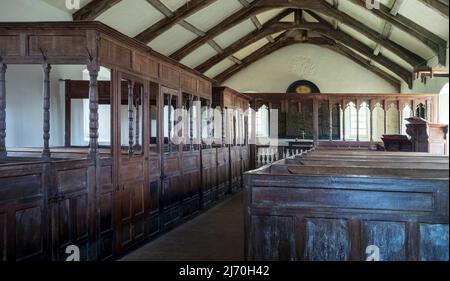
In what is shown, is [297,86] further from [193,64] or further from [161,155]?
[161,155]

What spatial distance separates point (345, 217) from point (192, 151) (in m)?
4.49

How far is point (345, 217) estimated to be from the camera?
2627 millimetres

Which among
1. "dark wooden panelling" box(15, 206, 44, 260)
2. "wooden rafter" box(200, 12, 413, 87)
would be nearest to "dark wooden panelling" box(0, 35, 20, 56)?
"dark wooden panelling" box(15, 206, 44, 260)

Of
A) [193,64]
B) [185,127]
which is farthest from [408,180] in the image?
[193,64]

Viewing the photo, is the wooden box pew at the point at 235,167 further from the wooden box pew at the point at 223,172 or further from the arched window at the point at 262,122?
the arched window at the point at 262,122

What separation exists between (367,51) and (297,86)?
302 centimetres

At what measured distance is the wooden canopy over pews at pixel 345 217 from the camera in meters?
2.50

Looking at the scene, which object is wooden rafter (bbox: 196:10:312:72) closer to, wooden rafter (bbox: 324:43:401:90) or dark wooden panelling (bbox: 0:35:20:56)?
wooden rafter (bbox: 324:43:401:90)

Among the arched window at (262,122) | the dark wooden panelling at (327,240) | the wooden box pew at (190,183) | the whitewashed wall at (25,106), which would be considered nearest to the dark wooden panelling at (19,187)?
the dark wooden panelling at (327,240)

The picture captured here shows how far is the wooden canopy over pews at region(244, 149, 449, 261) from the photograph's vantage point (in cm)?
250

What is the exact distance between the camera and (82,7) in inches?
310

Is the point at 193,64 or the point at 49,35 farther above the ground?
the point at 193,64

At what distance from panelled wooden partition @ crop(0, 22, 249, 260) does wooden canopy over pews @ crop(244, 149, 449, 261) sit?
168cm

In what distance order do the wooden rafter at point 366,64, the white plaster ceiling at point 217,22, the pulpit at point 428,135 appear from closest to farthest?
the pulpit at point 428,135 < the white plaster ceiling at point 217,22 < the wooden rafter at point 366,64
